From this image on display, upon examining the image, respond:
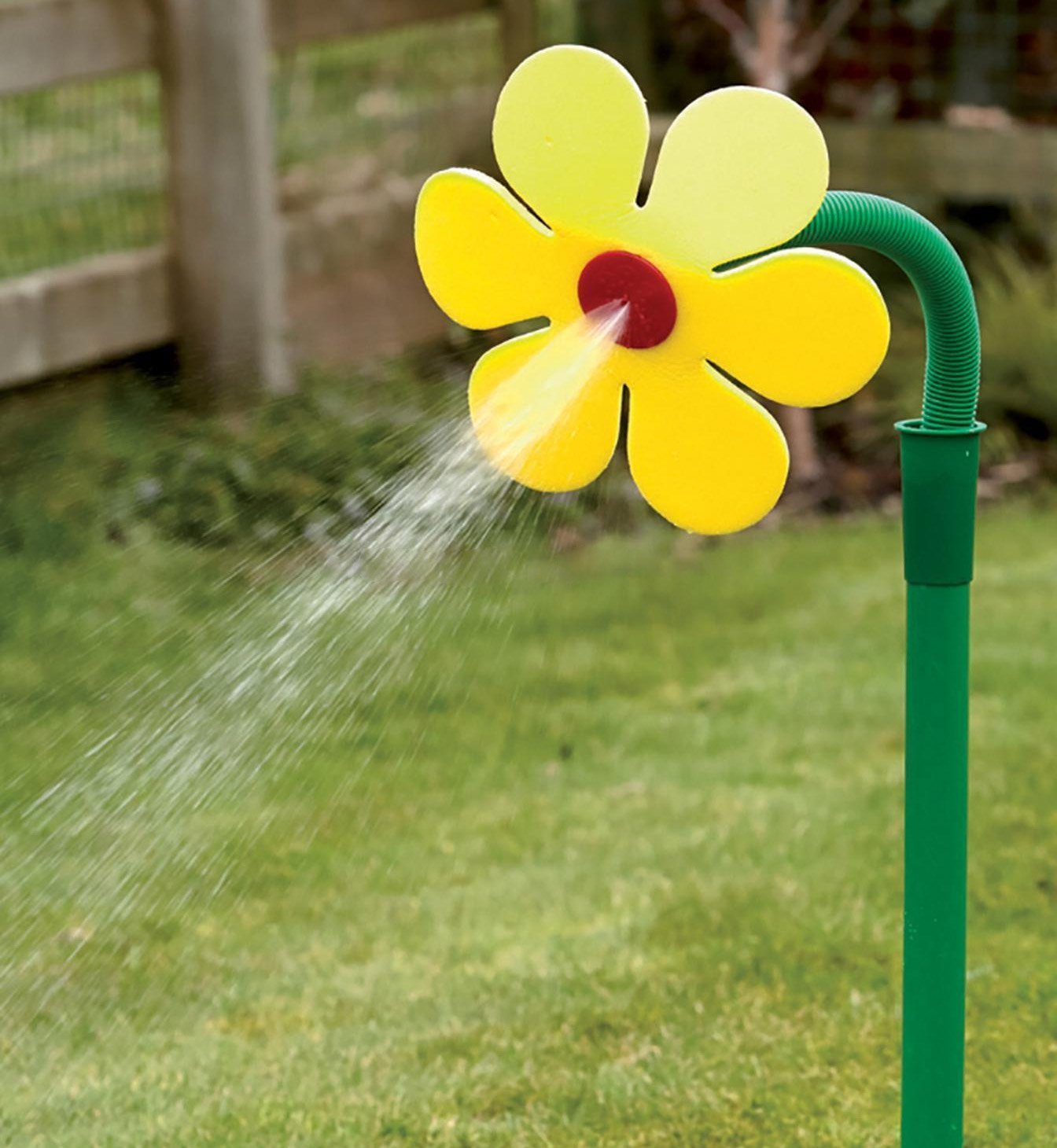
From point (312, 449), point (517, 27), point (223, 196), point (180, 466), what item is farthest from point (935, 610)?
point (517, 27)

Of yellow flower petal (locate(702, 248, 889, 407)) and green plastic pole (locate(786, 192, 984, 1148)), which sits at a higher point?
yellow flower petal (locate(702, 248, 889, 407))

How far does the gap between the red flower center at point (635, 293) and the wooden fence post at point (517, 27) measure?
477 cm

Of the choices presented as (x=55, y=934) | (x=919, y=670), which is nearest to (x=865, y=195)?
(x=919, y=670)

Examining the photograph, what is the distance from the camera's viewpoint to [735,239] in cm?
174

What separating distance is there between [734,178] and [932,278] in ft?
0.69

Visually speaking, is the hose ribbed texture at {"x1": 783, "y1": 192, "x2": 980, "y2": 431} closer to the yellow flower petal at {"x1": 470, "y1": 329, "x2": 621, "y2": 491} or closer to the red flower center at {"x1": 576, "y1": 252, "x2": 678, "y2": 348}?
the red flower center at {"x1": 576, "y1": 252, "x2": 678, "y2": 348}

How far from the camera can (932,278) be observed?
1.76m

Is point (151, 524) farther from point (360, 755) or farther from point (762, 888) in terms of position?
point (762, 888)

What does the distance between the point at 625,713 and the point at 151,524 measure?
1.51 m

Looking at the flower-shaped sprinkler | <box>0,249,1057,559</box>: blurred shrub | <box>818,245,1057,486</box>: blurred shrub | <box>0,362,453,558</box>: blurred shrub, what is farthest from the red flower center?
<box>818,245,1057,486</box>: blurred shrub

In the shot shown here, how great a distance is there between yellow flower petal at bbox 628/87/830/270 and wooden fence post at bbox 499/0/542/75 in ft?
15.8

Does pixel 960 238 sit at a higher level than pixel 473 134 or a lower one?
lower

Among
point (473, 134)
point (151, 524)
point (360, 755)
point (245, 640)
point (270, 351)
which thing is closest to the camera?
point (360, 755)

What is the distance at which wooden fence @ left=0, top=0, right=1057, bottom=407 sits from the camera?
485 cm
